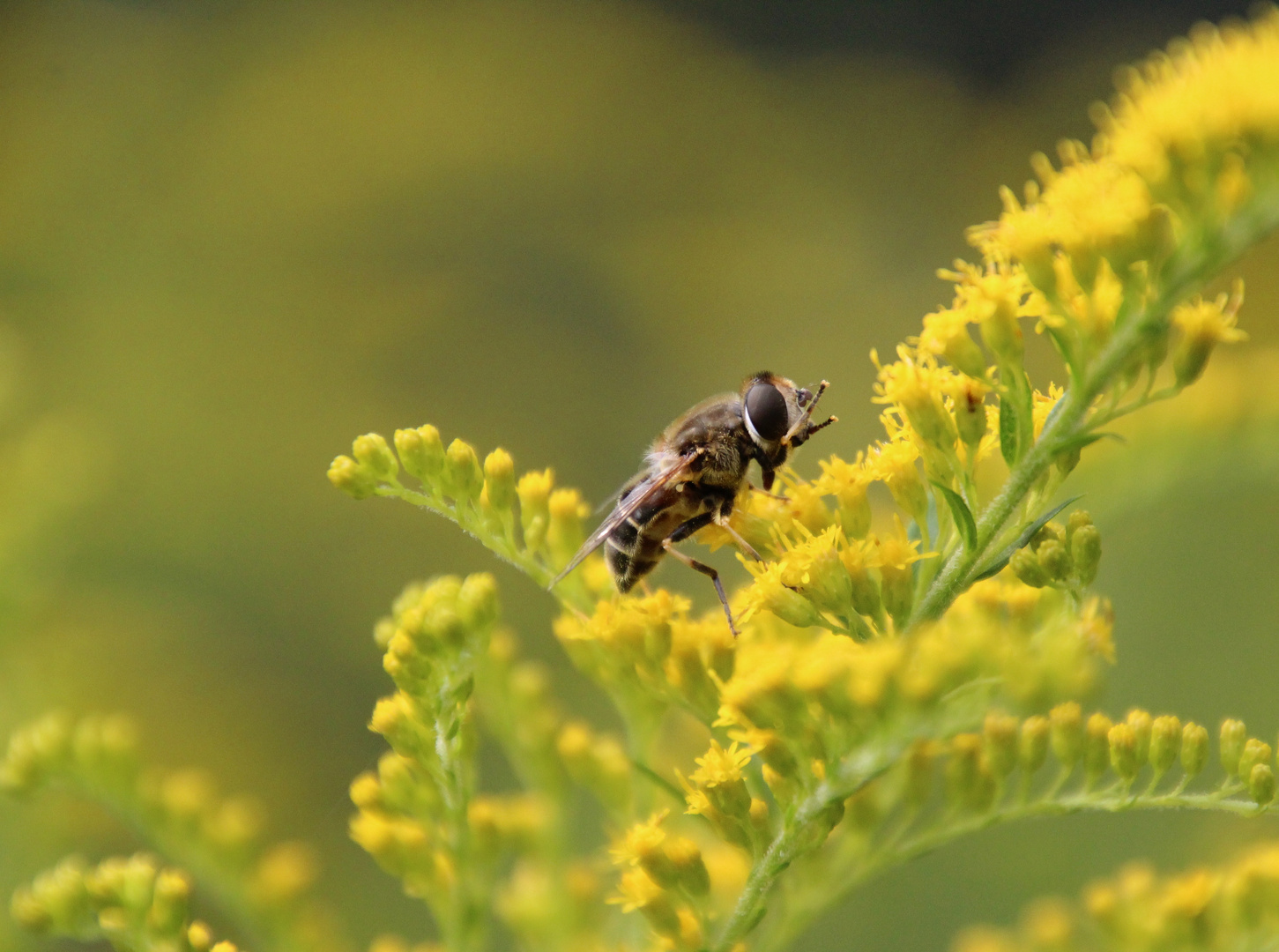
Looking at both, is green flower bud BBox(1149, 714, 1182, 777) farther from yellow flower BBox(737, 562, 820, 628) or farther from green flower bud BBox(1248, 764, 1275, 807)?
yellow flower BBox(737, 562, 820, 628)

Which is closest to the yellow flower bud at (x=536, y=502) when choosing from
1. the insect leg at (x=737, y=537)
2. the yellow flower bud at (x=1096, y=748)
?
the insect leg at (x=737, y=537)

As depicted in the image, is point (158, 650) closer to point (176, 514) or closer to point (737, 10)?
point (176, 514)

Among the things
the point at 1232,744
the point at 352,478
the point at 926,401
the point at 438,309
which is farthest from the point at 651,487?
the point at 438,309

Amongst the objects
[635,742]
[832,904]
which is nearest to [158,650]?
[635,742]

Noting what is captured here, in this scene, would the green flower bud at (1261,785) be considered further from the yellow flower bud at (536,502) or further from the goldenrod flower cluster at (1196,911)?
the yellow flower bud at (536,502)

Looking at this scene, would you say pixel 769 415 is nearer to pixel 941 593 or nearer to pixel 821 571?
pixel 821 571

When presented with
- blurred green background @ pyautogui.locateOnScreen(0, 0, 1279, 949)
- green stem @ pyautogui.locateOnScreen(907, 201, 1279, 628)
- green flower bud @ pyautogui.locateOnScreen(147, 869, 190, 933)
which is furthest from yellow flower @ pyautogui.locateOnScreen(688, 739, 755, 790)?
blurred green background @ pyautogui.locateOnScreen(0, 0, 1279, 949)

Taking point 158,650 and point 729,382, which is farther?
point 729,382
